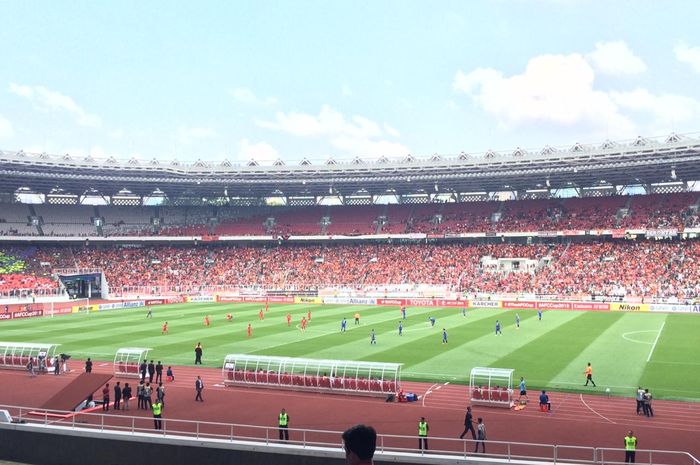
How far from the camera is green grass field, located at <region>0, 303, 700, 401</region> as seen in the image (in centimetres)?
3238

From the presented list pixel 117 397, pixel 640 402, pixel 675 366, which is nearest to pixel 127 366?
pixel 117 397

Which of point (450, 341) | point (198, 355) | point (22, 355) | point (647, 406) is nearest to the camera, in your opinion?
point (647, 406)

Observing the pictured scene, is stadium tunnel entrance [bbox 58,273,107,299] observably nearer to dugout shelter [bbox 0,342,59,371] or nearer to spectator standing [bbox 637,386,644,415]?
dugout shelter [bbox 0,342,59,371]

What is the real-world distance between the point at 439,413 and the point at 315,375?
698 centimetres

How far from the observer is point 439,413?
82.9 feet

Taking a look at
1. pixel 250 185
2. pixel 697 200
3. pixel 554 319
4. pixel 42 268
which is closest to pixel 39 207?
pixel 42 268

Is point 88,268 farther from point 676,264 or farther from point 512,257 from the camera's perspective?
point 676,264

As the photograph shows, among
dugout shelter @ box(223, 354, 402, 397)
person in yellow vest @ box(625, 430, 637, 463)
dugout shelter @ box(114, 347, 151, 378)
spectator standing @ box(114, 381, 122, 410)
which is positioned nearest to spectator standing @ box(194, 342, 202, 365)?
dugout shelter @ box(114, 347, 151, 378)

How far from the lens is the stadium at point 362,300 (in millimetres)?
23234

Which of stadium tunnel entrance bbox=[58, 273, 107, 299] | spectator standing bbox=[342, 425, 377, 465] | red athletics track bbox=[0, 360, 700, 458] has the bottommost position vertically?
red athletics track bbox=[0, 360, 700, 458]

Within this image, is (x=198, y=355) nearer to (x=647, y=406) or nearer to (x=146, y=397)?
(x=146, y=397)

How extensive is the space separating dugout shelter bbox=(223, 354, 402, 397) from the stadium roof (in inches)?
1921

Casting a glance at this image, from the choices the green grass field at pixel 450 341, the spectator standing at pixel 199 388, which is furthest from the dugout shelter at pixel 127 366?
the spectator standing at pixel 199 388

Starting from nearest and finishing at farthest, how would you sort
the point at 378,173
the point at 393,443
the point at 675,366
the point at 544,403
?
1. the point at 393,443
2. the point at 544,403
3. the point at 675,366
4. the point at 378,173
